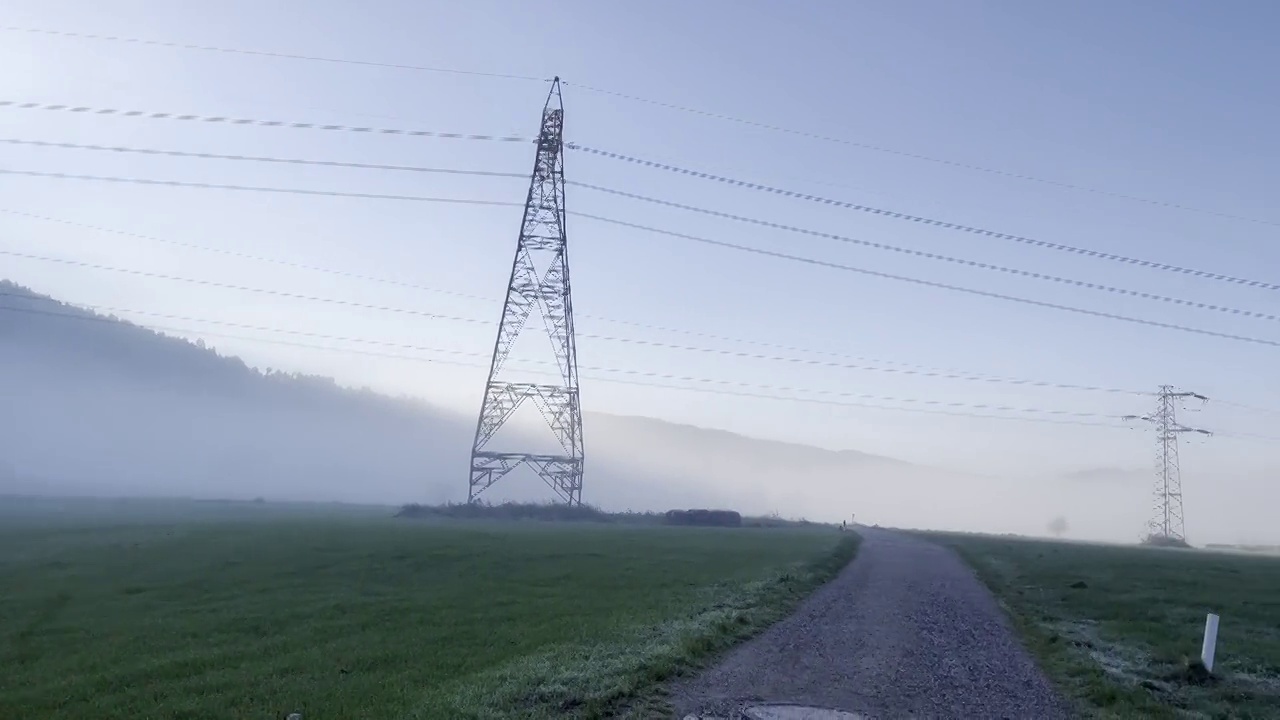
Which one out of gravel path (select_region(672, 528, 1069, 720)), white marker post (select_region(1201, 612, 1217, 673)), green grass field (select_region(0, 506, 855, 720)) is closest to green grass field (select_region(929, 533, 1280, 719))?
white marker post (select_region(1201, 612, 1217, 673))

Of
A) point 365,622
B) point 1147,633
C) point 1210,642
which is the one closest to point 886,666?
point 1210,642

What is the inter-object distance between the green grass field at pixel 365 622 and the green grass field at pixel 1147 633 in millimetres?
7339

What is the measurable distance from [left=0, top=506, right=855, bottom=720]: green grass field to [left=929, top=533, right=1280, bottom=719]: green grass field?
734 centimetres

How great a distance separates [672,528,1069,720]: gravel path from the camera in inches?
643

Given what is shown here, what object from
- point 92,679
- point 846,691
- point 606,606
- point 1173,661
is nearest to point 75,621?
point 92,679

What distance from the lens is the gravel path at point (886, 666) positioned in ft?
53.6

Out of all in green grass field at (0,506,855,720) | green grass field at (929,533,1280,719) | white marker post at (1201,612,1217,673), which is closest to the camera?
green grass field at (0,506,855,720)

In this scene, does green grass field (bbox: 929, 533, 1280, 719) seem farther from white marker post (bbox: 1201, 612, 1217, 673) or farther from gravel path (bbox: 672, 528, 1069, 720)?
gravel path (bbox: 672, 528, 1069, 720)

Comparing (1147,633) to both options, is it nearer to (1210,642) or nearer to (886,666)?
(1210,642)

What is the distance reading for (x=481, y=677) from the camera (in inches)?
691

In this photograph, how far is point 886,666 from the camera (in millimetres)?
19766

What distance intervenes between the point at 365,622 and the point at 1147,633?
2154 centimetres

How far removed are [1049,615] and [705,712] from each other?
62.4 ft

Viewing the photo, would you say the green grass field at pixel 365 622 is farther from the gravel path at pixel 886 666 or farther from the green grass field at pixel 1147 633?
the green grass field at pixel 1147 633
